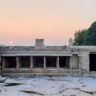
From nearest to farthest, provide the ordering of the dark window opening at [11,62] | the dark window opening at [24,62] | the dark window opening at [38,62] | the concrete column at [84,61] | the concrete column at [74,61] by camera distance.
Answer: the concrete column at [84,61] → the concrete column at [74,61] → the dark window opening at [38,62] → the dark window opening at [24,62] → the dark window opening at [11,62]

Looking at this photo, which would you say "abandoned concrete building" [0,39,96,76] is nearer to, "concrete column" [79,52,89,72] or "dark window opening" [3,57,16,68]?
"concrete column" [79,52,89,72]

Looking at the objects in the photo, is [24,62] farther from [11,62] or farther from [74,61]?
[74,61]

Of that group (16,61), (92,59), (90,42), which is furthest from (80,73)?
(90,42)

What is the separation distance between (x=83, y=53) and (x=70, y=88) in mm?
12641

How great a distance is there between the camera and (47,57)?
43.8 meters

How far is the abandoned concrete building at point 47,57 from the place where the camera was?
1645 inches

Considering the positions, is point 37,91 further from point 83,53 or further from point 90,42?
point 90,42

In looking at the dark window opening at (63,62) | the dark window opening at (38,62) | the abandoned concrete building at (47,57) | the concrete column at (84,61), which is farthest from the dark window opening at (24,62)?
the concrete column at (84,61)

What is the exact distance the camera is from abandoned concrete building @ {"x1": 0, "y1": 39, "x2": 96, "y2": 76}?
41.8 meters

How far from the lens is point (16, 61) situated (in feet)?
140

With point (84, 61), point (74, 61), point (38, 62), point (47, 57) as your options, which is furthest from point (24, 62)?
point (84, 61)

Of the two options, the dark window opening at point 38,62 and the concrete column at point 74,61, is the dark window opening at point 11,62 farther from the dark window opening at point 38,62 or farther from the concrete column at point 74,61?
the concrete column at point 74,61

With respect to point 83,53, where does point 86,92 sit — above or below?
below

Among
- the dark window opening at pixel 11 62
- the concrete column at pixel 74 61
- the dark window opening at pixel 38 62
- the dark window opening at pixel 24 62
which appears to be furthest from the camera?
the dark window opening at pixel 11 62
